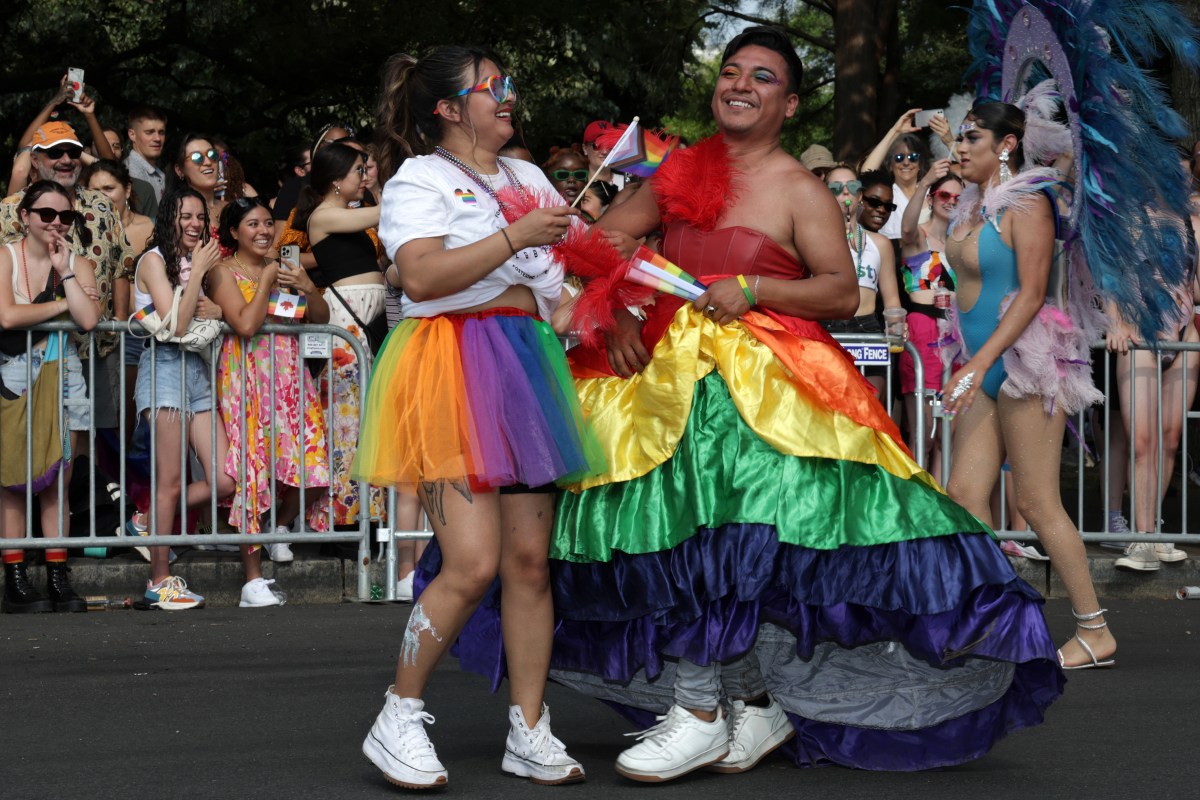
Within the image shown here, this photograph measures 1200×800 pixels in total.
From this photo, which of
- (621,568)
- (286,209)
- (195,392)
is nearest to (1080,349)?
(621,568)

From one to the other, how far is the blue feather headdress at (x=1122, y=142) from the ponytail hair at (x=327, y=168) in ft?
11.4

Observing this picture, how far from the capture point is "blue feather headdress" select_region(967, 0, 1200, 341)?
5824 mm

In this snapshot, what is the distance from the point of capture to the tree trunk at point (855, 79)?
48.4ft

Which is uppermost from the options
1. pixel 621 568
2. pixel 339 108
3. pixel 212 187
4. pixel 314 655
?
pixel 339 108

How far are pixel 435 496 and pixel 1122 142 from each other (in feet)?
9.90

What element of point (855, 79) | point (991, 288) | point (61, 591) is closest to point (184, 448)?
point (61, 591)

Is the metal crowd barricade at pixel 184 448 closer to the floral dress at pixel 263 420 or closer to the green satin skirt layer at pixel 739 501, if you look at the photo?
the floral dress at pixel 263 420

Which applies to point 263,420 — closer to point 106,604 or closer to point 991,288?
point 106,604

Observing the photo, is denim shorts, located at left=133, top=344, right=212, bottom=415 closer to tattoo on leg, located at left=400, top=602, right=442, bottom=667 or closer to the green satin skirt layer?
tattoo on leg, located at left=400, top=602, right=442, bottom=667

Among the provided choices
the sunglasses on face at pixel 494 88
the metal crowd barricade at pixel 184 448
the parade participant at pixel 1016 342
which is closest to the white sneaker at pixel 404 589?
the metal crowd barricade at pixel 184 448

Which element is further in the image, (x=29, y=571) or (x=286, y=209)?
(x=286, y=209)

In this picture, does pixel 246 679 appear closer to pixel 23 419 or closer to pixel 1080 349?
pixel 23 419

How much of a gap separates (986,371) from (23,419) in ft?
14.3

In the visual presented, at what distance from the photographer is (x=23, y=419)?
299 inches
